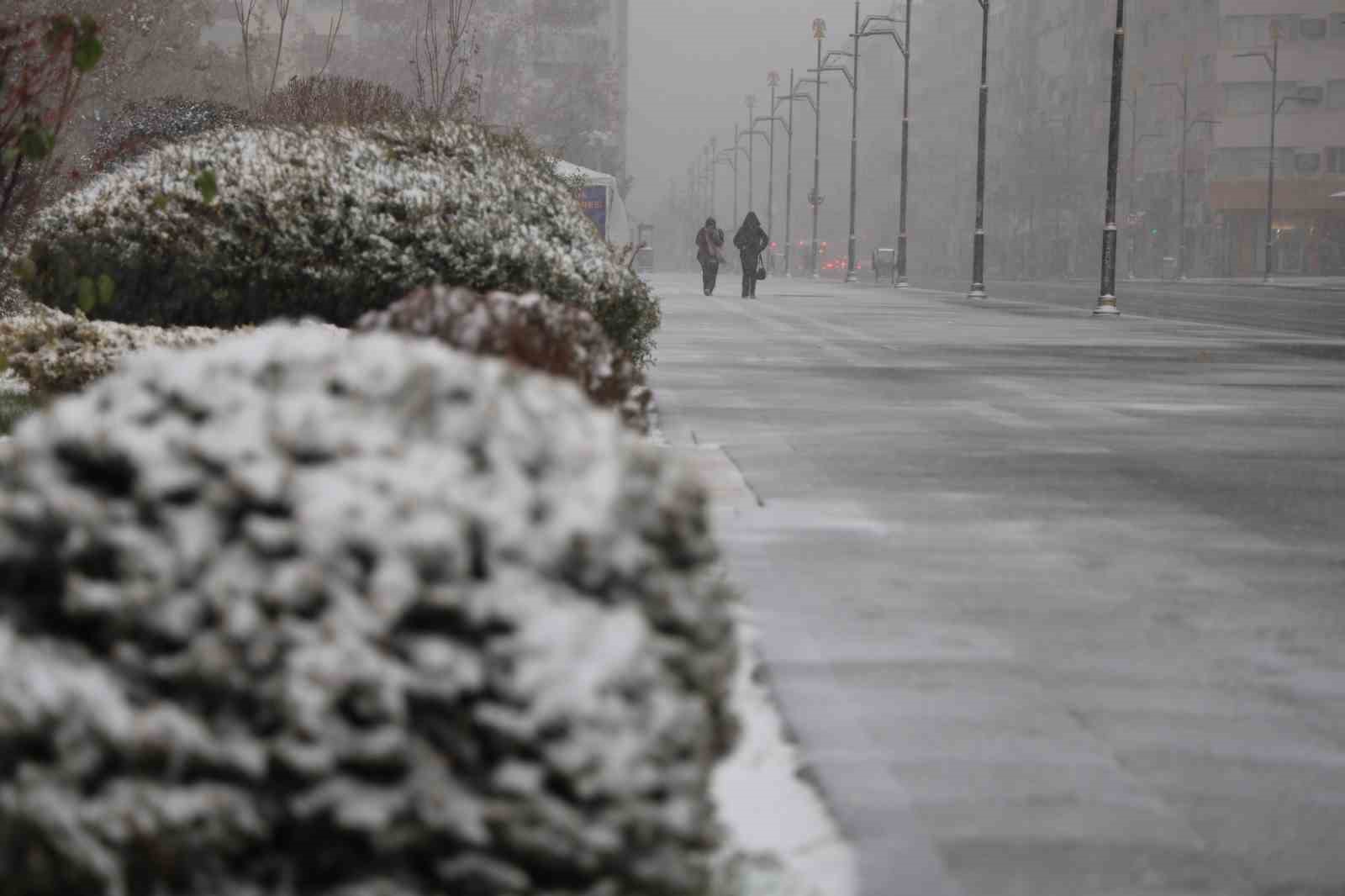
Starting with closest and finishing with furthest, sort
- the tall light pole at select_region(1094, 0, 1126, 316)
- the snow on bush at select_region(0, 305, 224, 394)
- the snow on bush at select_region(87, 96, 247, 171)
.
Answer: the snow on bush at select_region(0, 305, 224, 394) < the snow on bush at select_region(87, 96, 247, 171) < the tall light pole at select_region(1094, 0, 1126, 316)

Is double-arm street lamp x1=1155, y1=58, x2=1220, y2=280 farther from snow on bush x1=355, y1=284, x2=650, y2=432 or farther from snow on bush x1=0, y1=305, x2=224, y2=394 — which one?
snow on bush x1=355, y1=284, x2=650, y2=432

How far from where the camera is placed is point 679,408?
14.6m

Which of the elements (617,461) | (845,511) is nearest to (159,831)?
(617,461)

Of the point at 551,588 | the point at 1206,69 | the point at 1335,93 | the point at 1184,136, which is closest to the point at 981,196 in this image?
the point at 551,588

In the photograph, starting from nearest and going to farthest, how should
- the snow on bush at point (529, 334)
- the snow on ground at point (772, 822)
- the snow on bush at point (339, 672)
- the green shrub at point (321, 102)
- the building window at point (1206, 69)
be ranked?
the snow on bush at point (339, 672)
the snow on ground at point (772, 822)
the snow on bush at point (529, 334)
the green shrub at point (321, 102)
the building window at point (1206, 69)

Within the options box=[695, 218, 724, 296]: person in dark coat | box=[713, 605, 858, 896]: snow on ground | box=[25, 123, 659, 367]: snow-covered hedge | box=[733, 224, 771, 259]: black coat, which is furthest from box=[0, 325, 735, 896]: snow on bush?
box=[695, 218, 724, 296]: person in dark coat

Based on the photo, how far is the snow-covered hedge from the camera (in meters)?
13.2

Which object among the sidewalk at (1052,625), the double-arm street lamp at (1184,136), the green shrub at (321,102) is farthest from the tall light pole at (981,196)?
the double-arm street lamp at (1184,136)

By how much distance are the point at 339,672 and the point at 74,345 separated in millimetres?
10484

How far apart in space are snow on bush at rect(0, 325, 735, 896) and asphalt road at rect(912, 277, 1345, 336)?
26.9 m

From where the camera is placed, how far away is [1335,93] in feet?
335

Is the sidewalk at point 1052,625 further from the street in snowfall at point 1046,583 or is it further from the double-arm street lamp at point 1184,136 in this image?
the double-arm street lamp at point 1184,136

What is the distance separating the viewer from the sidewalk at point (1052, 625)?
14.5 ft

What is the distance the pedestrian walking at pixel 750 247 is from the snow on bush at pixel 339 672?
4250cm
